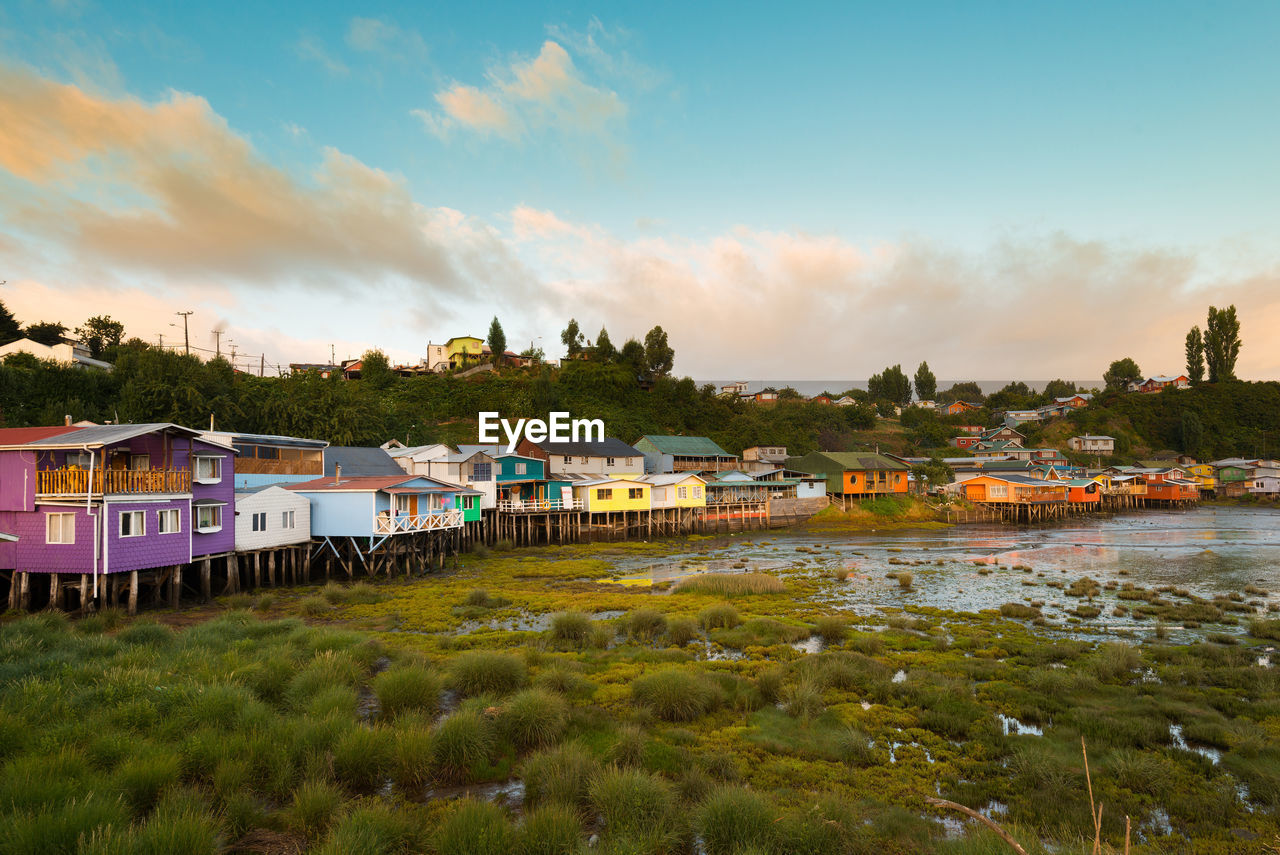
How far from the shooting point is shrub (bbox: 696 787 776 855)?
8.28 m

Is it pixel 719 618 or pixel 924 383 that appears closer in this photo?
pixel 719 618

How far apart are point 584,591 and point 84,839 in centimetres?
2281

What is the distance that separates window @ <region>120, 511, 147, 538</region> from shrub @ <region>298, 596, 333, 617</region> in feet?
19.4

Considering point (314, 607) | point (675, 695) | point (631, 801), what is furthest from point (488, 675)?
point (314, 607)

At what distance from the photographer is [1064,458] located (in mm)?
98125

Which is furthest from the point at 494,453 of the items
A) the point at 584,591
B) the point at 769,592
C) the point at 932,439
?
the point at 932,439

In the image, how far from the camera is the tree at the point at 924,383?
15038 cm

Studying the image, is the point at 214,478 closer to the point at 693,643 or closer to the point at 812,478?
the point at 693,643

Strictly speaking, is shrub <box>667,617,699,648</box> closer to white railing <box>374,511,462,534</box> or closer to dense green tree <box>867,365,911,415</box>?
white railing <box>374,511,462,534</box>

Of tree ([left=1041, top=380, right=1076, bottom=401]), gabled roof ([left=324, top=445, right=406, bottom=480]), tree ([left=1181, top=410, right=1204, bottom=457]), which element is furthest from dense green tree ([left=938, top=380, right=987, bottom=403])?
gabled roof ([left=324, top=445, right=406, bottom=480])

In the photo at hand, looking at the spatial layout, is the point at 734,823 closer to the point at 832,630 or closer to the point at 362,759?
the point at 362,759

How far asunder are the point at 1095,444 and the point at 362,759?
413 ft

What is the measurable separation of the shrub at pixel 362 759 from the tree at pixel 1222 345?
156 m

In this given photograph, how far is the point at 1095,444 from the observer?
106750 mm
